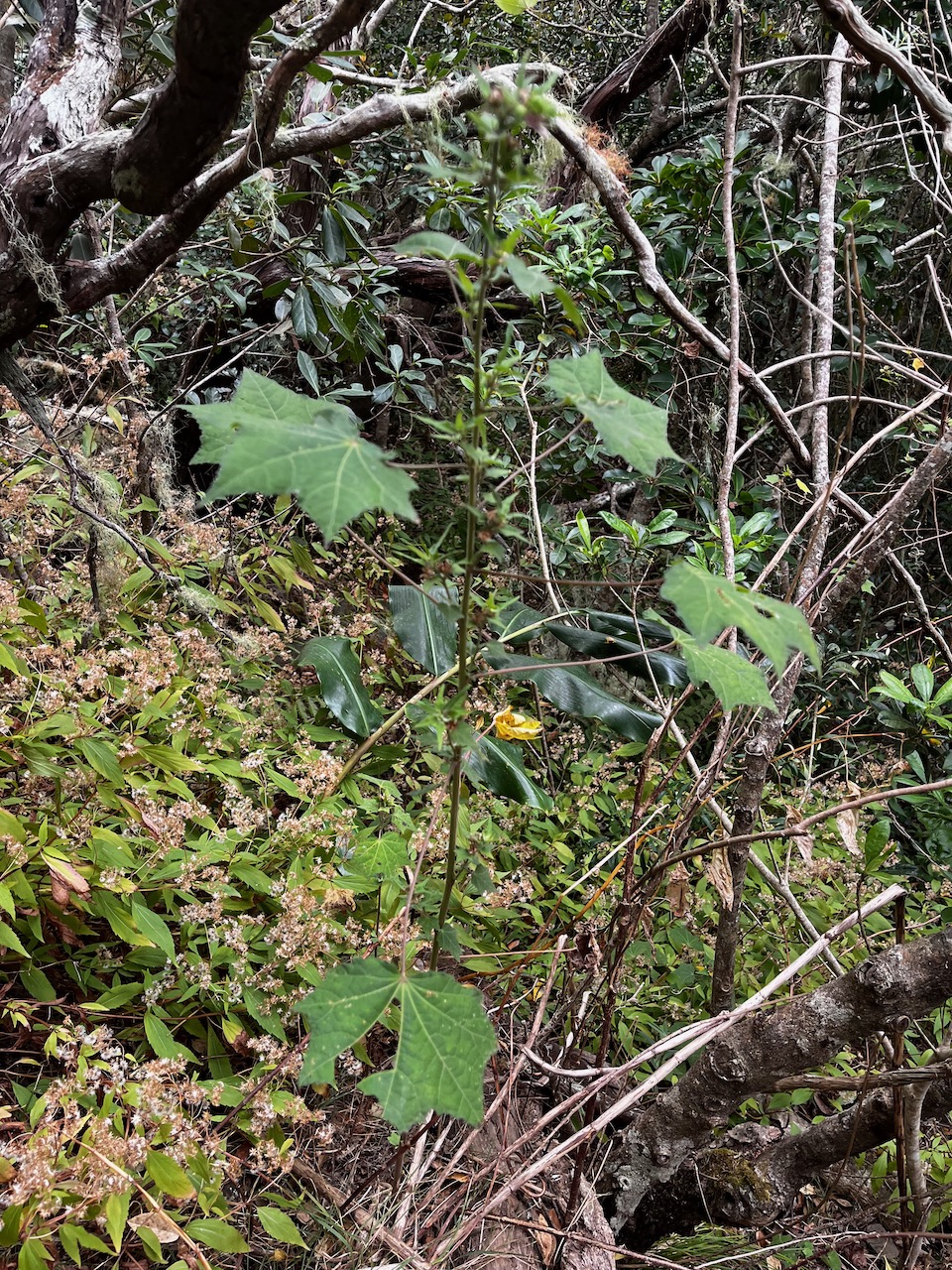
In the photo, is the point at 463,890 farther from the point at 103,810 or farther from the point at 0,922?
the point at 0,922

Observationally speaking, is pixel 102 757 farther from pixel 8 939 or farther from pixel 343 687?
pixel 343 687

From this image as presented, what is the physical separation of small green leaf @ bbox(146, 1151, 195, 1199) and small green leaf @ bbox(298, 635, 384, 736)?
2.30ft

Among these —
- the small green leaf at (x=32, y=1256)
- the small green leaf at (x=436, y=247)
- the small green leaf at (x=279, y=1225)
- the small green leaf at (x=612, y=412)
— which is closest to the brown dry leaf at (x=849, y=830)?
the small green leaf at (x=612, y=412)

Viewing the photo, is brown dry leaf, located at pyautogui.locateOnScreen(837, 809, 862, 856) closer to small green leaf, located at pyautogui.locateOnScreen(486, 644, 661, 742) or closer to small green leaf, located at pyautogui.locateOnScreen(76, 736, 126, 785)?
small green leaf, located at pyautogui.locateOnScreen(486, 644, 661, 742)

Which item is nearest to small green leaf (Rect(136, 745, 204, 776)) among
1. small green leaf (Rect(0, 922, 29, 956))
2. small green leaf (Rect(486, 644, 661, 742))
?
small green leaf (Rect(0, 922, 29, 956))

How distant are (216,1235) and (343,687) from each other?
84cm

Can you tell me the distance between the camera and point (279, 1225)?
1115 mm

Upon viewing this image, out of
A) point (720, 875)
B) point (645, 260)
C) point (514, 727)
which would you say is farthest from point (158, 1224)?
point (645, 260)

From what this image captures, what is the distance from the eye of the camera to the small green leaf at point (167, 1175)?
1.00m

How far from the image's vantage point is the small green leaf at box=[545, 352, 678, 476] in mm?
715

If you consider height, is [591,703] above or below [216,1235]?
above

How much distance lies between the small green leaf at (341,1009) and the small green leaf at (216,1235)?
461mm

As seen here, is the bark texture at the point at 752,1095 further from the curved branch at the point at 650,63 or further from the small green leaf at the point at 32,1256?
the curved branch at the point at 650,63

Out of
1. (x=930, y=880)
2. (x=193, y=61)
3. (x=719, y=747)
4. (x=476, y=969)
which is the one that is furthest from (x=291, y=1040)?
(x=930, y=880)
